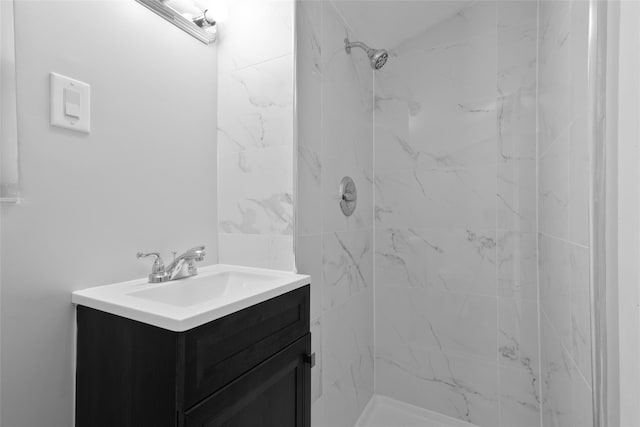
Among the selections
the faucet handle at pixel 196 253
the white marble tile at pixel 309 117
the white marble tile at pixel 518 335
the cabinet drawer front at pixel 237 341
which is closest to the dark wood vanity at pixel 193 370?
the cabinet drawer front at pixel 237 341

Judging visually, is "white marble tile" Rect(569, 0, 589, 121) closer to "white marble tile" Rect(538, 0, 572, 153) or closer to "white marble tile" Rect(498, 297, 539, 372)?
"white marble tile" Rect(538, 0, 572, 153)

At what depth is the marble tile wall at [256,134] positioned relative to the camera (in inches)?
45.6

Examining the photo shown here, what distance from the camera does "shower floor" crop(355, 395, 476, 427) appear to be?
1694 millimetres

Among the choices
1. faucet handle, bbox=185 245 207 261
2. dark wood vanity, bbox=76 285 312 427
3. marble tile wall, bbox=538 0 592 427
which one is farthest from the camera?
faucet handle, bbox=185 245 207 261

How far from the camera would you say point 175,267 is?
1018mm

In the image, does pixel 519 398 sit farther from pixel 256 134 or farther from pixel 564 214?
pixel 256 134

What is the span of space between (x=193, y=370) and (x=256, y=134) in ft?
2.78

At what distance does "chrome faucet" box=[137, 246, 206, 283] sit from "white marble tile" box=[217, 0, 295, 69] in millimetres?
756

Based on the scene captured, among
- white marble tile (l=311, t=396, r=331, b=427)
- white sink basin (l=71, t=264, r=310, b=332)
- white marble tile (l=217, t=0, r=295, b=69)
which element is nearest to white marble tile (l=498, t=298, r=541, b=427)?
white marble tile (l=311, t=396, r=331, b=427)

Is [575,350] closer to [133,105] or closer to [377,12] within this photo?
[133,105]

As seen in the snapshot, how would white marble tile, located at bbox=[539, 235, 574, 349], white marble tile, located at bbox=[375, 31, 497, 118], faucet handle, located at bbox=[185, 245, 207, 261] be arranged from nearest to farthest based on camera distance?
white marble tile, located at bbox=[539, 235, 574, 349], faucet handle, located at bbox=[185, 245, 207, 261], white marble tile, located at bbox=[375, 31, 497, 118]

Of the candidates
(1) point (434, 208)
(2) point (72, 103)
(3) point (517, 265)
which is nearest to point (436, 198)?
Answer: (1) point (434, 208)

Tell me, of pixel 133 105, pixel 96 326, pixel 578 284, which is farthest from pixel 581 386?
pixel 133 105

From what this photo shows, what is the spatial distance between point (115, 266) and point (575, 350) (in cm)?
130
